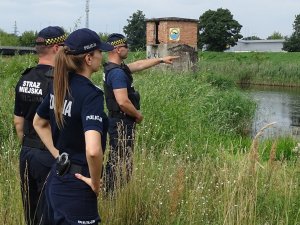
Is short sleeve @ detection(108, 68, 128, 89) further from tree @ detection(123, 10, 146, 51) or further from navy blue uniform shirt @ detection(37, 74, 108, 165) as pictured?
tree @ detection(123, 10, 146, 51)

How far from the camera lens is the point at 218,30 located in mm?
67312

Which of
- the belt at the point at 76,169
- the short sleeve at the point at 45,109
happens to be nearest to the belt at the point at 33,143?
the short sleeve at the point at 45,109

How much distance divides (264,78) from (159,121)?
27.8 metres

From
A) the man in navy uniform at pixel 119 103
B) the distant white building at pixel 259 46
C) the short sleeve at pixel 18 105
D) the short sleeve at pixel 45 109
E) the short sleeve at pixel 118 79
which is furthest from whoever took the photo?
the distant white building at pixel 259 46

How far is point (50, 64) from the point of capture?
3.95 metres

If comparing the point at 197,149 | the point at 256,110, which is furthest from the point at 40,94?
the point at 256,110

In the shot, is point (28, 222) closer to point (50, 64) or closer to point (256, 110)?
point (50, 64)

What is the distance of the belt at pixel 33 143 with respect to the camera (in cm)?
383

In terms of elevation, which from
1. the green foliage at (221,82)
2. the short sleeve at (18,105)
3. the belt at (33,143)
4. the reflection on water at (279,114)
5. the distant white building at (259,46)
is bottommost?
the reflection on water at (279,114)

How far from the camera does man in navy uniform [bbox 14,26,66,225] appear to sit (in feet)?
12.4

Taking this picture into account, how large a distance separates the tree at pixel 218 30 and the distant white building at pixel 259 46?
13122 mm

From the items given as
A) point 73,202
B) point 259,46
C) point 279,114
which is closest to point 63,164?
point 73,202

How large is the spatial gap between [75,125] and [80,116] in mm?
68

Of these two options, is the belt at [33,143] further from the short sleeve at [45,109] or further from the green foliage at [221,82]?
the green foliage at [221,82]
